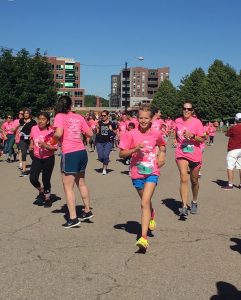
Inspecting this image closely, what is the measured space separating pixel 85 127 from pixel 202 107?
2654 inches

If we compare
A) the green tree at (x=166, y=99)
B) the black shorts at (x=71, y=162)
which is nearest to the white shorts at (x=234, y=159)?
the black shorts at (x=71, y=162)

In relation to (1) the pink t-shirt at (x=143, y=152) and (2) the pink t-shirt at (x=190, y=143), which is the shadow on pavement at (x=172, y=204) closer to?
(2) the pink t-shirt at (x=190, y=143)

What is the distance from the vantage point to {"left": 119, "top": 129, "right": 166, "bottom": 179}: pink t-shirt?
18.9ft

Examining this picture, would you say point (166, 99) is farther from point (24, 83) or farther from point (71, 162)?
point (71, 162)

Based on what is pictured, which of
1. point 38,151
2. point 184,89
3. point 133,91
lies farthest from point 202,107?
point 133,91

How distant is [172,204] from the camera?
338 inches

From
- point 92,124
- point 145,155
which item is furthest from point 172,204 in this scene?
point 92,124

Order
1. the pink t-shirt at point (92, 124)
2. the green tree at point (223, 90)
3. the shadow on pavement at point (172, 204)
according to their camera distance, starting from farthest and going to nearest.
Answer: the green tree at point (223, 90)
the pink t-shirt at point (92, 124)
the shadow on pavement at point (172, 204)

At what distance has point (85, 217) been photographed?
698 cm

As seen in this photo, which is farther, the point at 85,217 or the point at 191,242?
the point at 85,217

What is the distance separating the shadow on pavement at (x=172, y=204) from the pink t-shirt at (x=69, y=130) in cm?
225

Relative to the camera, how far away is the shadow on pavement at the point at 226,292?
4125 mm

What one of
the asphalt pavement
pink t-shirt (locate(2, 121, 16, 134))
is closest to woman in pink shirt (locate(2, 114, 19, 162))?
pink t-shirt (locate(2, 121, 16, 134))

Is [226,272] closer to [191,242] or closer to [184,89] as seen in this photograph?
[191,242]
